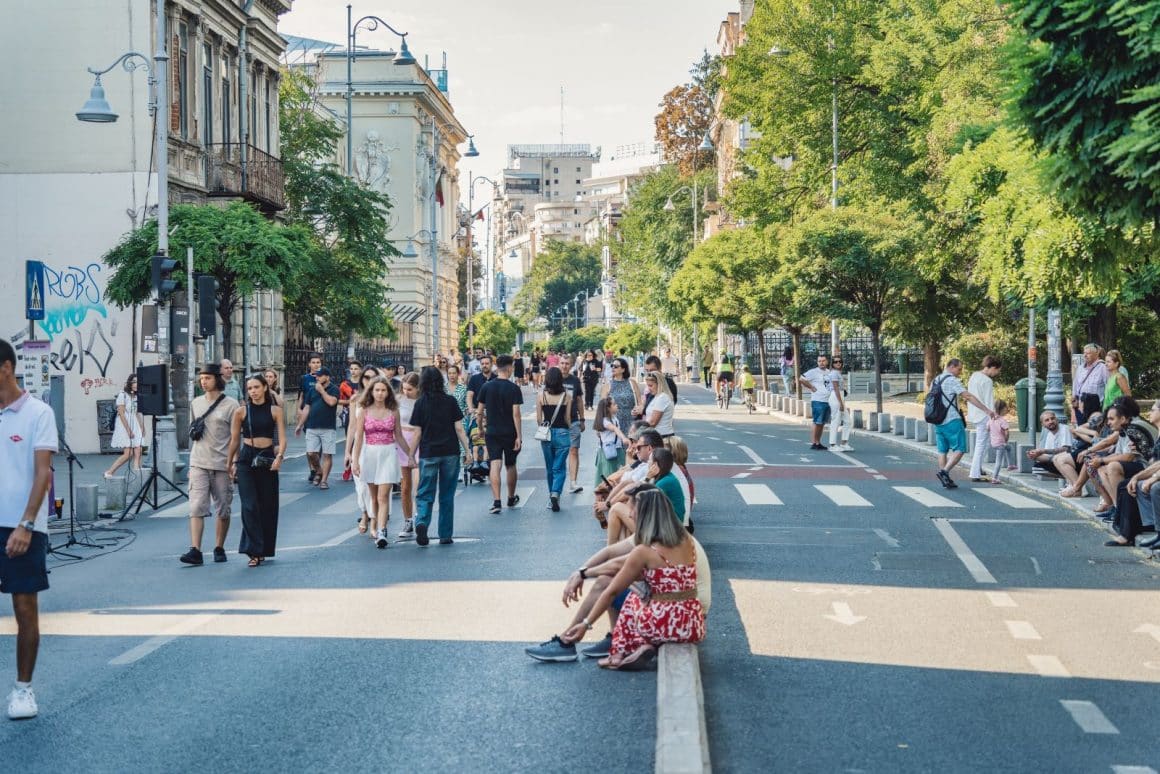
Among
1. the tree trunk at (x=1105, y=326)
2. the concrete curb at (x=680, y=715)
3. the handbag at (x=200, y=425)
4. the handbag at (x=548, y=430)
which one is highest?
the tree trunk at (x=1105, y=326)

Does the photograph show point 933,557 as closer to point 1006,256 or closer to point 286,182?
point 1006,256

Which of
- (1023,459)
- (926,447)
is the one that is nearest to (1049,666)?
(1023,459)

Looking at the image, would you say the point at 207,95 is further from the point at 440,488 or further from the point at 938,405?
the point at 440,488

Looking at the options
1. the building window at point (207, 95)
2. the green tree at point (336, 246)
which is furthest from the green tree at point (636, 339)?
the building window at point (207, 95)

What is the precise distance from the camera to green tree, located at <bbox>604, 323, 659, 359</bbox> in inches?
4082

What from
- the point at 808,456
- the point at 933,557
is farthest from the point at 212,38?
the point at 933,557

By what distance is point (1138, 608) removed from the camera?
10922 millimetres

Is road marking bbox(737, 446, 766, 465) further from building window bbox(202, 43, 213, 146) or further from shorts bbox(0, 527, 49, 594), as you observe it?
shorts bbox(0, 527, 49, 594)

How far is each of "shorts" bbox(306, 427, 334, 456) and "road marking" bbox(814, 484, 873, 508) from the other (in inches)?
285

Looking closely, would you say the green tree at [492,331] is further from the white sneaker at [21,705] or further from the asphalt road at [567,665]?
the white sneaker at [21,705]

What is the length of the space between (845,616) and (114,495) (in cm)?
1146

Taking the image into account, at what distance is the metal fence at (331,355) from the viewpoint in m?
44.0

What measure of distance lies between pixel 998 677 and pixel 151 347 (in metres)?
18.1

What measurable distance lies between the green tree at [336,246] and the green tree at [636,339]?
57.2 metres
